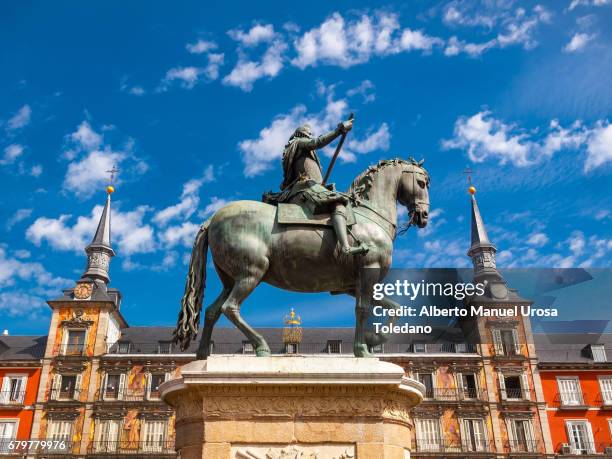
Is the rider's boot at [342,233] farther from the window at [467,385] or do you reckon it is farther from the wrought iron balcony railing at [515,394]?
the wrought iron balcony railing at [515,394]

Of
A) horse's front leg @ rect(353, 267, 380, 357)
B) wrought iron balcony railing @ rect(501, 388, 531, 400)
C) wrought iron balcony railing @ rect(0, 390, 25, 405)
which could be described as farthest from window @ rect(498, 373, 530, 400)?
horse's front leg @ rect(353, 267, 380, 357)

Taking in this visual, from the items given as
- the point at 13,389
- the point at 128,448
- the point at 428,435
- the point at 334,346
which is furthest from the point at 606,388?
the point at 13,389

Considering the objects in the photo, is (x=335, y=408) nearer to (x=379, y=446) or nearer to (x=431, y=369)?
(x=379, y=446)

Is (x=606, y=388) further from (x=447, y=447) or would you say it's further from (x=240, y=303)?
(x=240, y=303)

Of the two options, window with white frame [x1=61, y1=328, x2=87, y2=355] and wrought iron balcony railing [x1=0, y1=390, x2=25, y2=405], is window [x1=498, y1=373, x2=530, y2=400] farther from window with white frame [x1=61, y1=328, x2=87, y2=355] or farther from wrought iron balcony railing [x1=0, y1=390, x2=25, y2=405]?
wrought iron balcony railing [x1=0, y1=390, x2=25, y2=405]

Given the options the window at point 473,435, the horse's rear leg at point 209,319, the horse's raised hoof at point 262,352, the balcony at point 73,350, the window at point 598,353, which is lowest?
the horse's raised hoof at point 262,352

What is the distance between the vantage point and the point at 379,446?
601 cm

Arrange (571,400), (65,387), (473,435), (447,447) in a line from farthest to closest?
(65,387) → (571,400) → (473,435) → (447,447)

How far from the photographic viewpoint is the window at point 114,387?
4743 cm

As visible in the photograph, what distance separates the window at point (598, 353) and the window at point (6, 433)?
155 feet

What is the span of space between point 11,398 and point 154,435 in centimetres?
1211

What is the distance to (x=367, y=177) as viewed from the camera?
7.87 metres

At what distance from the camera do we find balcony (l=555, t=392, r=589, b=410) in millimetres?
46375

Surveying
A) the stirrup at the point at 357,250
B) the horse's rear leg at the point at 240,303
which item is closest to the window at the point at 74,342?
the horse's rear leg at the point at 240,303
